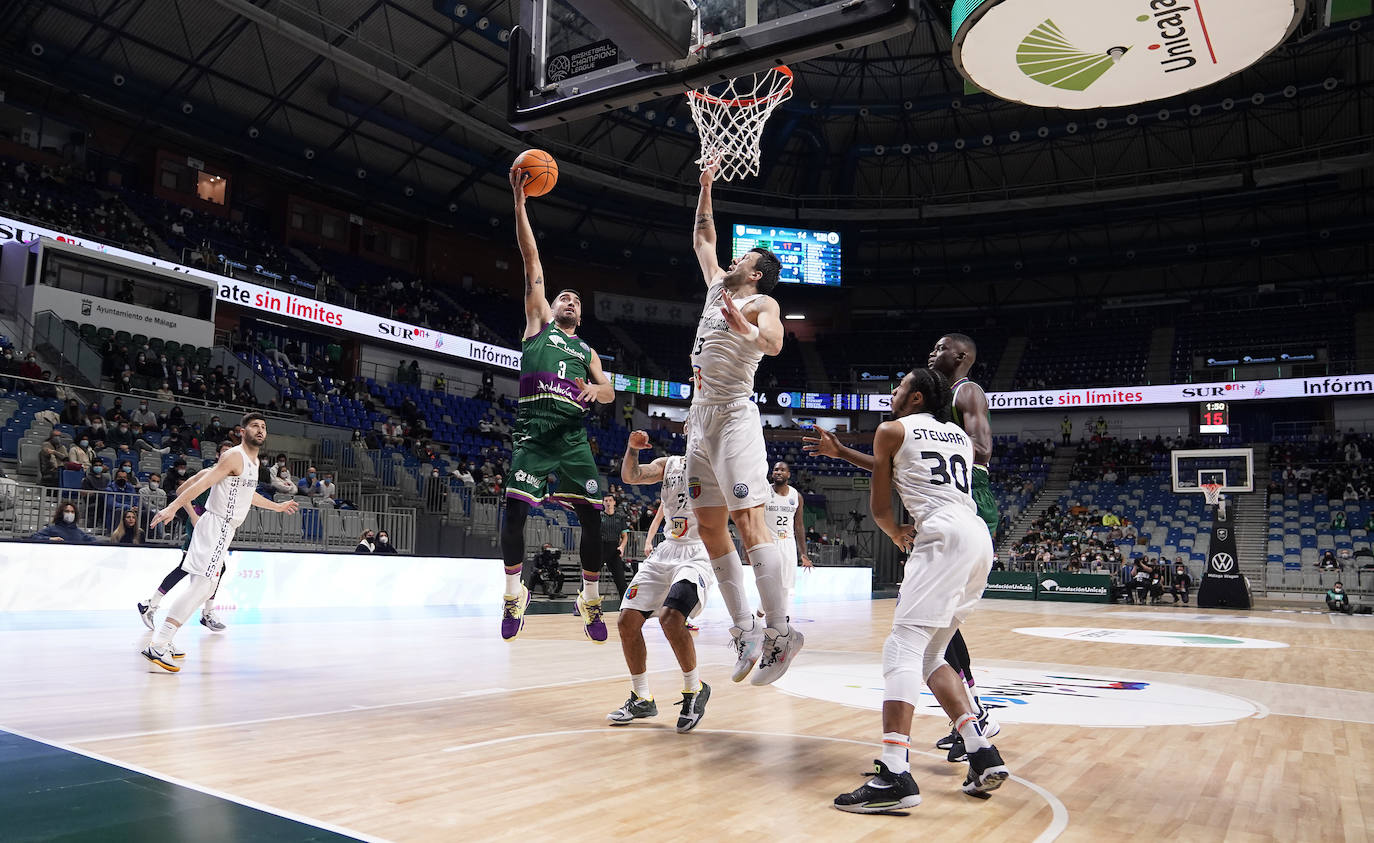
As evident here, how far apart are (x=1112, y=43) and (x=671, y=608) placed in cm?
906

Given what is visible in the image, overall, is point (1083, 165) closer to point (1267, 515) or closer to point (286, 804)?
point (1267, 515)

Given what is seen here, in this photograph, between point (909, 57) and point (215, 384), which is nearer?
point (215, 384)

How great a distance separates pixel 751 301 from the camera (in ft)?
17.3

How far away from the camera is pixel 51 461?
14094 millimetres

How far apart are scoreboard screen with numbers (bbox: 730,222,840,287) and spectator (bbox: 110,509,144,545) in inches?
975

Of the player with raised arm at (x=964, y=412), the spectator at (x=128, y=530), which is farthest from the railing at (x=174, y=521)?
the player with raised arm at (x=964, y=412)

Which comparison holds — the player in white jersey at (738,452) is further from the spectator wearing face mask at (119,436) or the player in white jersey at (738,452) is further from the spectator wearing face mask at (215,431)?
the spectator wearing face mask at (215,431)

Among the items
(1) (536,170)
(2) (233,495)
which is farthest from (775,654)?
(2) (233,495)

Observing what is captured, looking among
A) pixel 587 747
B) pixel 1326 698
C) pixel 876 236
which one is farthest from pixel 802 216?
pixel 587 747

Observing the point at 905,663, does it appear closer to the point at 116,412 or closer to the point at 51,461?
the point at 51,461

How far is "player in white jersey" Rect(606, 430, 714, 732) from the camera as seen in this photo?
5.43 m

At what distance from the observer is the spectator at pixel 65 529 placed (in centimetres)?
1202

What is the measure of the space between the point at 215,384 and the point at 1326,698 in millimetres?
19944

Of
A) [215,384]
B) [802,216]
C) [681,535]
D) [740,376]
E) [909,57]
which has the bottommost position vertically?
[681,535]
